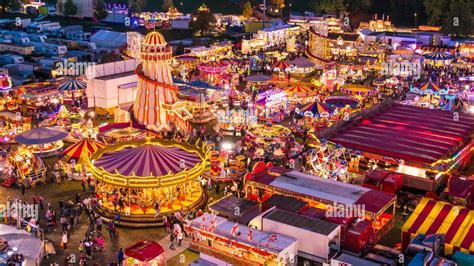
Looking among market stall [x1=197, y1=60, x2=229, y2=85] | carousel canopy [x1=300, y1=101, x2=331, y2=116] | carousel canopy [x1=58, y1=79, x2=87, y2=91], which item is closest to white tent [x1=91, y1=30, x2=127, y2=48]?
market stall [x1=197, y1=60, x2=229, y2=85]

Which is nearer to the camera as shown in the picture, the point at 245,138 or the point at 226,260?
the point at 226,260

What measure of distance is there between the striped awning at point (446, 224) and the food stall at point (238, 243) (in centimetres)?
465

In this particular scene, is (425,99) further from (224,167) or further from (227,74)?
(224,167)

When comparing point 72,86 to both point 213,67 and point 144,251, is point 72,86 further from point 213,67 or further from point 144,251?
point 144,251

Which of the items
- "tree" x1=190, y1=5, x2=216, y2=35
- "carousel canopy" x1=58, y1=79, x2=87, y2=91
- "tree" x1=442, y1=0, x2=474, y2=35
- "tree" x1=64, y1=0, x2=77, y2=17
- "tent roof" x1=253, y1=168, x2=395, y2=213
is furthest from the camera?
"tree" x1=64, y1=0, x2=77, y2=17

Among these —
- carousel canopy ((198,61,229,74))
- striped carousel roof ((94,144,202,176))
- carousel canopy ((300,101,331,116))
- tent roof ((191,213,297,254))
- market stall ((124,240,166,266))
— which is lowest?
market stall ((124,240,166,266))

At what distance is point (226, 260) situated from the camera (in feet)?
66.6

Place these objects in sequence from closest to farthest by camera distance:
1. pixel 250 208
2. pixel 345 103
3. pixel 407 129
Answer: pixel 250 208, pixel 407 129, pixel 345 103

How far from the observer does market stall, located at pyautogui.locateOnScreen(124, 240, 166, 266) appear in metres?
18.9

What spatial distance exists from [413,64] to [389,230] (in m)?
32.4

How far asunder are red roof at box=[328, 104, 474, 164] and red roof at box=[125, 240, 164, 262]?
1370 cm

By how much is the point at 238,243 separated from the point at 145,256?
3132 mm

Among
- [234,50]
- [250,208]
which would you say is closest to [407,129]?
[250,208]

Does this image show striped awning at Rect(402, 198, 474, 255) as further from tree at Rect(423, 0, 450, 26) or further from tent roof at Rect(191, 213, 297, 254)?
tree at Rect(423, 0, 450, 26)
